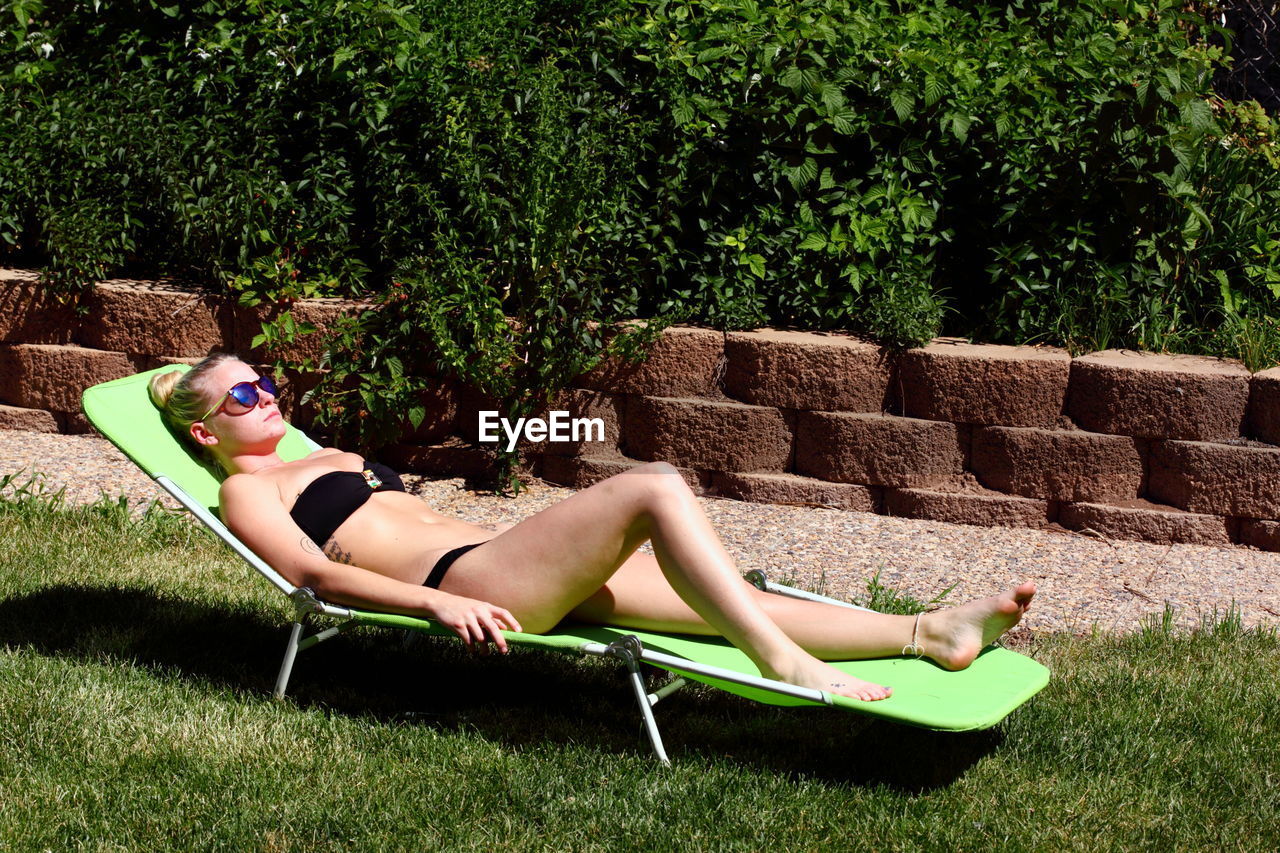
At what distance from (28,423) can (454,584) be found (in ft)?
12.1

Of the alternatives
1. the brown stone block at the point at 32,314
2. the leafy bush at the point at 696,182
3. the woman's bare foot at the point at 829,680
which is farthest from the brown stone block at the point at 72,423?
the woman's bare foot at the point at 829,680

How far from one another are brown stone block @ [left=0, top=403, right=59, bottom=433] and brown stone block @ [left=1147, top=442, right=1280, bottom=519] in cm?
468

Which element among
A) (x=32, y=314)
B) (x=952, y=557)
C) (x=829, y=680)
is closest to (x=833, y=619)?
(x=829, y=680)

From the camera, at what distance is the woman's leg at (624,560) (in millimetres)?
3131

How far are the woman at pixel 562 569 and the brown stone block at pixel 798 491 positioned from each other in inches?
72.1

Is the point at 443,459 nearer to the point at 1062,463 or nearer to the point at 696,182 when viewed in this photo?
the point at 696,182

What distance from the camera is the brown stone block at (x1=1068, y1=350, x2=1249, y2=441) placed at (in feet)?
16.3

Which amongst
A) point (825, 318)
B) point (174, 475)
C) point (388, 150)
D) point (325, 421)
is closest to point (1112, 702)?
point (825, 318)

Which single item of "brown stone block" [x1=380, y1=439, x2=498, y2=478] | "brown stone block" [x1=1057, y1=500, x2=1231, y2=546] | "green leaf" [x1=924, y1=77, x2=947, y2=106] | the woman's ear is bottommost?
"brown stone block" [x1=380, y1=439, x2=498, y2=478]

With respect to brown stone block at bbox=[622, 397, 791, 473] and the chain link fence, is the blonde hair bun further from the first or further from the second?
the chain link fence

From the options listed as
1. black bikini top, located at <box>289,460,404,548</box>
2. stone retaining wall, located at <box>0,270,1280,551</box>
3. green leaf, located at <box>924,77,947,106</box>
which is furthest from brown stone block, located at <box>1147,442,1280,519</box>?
black bikini top, located at <box>289,460,404,548</box>

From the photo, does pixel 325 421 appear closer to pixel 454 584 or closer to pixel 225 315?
pixel 225 315

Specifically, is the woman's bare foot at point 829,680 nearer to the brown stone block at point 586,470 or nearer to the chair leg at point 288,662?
the chair leg at point 288,662

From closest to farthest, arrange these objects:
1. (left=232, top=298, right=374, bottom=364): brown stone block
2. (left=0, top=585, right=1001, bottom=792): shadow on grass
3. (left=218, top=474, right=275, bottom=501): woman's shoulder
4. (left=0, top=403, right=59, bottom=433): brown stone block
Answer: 1. (left=0, top=585, right=1001, bottom=792): shadow on grass
2. (left=218, top=474, right=275, bottom=501): woman's shoulder
3. (left=232, top=298, right=374, bottom=364): brown stone block
4. (left=0, top=403, right=59, bottom=433): brown stone block
